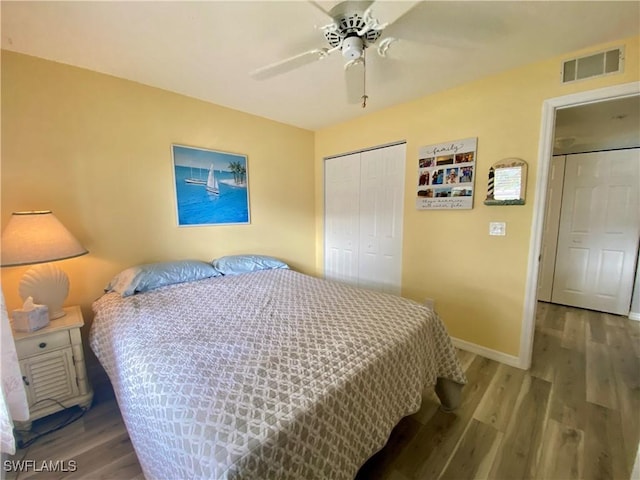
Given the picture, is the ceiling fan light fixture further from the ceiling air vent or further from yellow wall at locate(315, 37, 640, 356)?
the ceiling air vent

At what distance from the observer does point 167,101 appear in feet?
7.61

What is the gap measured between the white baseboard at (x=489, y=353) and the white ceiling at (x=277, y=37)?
234cm

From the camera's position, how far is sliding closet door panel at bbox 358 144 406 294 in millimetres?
2805

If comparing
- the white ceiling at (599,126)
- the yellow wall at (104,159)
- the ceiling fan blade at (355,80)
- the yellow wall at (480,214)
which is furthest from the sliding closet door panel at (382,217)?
the white ceiling at (599,126)

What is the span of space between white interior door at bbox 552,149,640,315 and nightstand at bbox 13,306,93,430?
5246mm

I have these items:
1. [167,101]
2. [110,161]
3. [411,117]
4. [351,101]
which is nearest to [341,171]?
[411,117]

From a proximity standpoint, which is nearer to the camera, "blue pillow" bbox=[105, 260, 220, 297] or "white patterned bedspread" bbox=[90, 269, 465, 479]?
"white patterned bedspread" bbox=[90, 269, 465, 479]

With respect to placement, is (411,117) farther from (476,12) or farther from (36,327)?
(36,327)

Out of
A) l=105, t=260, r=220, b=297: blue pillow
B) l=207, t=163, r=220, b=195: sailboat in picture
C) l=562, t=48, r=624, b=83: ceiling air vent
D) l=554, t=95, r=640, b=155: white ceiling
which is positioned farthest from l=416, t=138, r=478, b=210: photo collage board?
l=105, t=260, r=220, b=297: blue pillow

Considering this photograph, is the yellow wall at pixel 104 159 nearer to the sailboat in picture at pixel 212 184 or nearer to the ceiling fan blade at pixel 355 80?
the sailboat in picture at pixel 212 184

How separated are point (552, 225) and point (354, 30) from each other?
154 inches

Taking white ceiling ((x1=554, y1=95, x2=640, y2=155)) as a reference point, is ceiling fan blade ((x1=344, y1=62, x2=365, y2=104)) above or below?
below

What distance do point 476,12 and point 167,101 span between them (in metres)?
2.39

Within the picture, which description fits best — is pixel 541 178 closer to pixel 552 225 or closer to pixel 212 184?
pixel 552 225
